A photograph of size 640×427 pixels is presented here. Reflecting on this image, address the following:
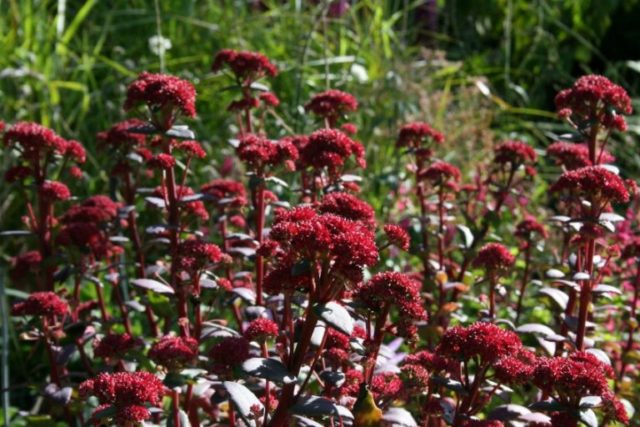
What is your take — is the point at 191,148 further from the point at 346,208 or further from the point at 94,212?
the point at 346,208

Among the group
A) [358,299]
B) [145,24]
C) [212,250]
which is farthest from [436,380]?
[145,24]

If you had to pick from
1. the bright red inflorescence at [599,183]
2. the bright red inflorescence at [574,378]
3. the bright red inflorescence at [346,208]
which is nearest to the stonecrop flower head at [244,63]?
the bright red inflorescence at [346,208]

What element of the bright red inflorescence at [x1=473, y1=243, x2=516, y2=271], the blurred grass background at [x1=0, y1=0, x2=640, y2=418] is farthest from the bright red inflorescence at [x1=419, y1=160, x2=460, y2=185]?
the blurred grass background at [x1=0, y1=0, x2=640, y2=418]

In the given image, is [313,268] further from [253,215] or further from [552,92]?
[552,92]

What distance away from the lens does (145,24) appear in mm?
6766

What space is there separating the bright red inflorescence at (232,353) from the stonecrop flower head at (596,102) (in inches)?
52.9

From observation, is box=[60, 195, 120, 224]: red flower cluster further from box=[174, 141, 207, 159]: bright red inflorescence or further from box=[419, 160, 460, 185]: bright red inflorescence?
box=[419, 160, 460, 185]: bright red inflorescence

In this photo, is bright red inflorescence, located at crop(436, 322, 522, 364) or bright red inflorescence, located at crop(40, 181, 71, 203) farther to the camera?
bright red inflorescence, located at crop(40, 181, 71, 203)

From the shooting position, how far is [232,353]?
2047 mm

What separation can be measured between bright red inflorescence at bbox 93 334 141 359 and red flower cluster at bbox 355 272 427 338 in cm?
79

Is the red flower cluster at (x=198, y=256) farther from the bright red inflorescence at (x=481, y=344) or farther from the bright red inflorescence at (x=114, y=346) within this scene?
the bright red inflorescence at (x=481, y=344)

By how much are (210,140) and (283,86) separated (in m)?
0.73

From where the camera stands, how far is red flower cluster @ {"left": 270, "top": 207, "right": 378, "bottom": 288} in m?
1.70

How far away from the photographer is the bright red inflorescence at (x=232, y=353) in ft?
6.70
